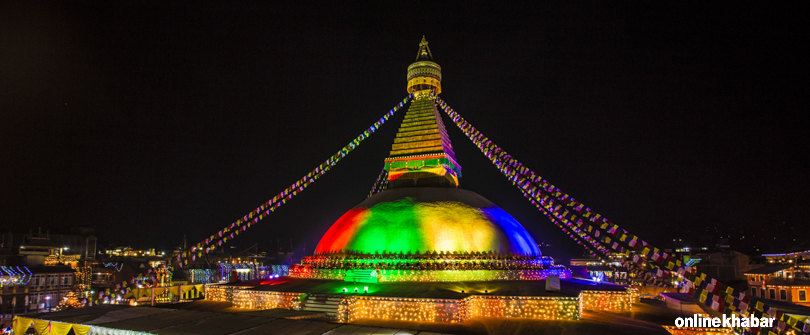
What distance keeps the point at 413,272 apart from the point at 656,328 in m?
7.04

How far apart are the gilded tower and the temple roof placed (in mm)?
943

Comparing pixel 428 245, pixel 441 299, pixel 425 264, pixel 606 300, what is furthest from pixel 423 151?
pixel 606 300

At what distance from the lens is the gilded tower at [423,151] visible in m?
18.6

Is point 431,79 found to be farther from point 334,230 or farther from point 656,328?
point 656,328

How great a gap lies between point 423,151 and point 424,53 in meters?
5.67

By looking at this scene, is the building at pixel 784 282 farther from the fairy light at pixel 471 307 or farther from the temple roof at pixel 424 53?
the temple roof at pixel 424 53

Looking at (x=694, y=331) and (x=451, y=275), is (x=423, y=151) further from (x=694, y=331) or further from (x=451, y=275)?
(x=694, y=331)

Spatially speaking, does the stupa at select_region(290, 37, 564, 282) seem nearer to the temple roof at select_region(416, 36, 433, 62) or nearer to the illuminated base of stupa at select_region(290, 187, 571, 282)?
the illuminated base of stupa at select_region(290, 187, 571, 282)

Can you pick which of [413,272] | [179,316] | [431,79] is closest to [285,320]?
[179,316]

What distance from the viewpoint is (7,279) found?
2234 centimetres

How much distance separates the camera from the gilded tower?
1862 centimetres

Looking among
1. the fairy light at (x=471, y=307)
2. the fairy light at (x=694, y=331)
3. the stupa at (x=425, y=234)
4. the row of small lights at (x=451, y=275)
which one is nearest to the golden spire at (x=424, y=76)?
the stupa at (x=425, y=234)

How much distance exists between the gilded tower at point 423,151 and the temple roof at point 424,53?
94cm

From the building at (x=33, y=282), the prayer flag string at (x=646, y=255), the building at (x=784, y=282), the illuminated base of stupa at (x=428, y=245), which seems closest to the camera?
the prayer flag string at (x=646, y=255)
